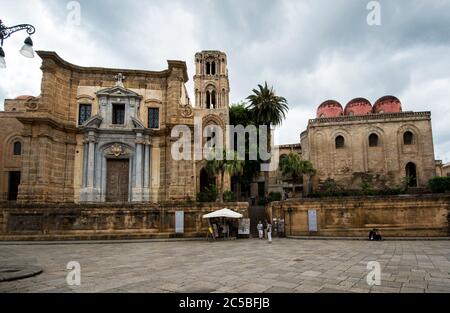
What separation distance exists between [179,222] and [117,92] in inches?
527

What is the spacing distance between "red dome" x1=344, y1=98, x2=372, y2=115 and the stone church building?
24.4 metres

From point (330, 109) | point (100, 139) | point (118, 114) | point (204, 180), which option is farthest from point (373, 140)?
point (100, 139)

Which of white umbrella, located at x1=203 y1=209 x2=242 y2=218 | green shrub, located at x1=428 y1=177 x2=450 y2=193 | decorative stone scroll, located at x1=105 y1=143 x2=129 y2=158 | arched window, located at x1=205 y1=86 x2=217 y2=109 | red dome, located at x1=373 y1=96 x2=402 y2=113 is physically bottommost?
white umbrella, located at x1=203 y1=209 x2=242 y2=218

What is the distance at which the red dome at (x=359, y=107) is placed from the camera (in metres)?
39.5

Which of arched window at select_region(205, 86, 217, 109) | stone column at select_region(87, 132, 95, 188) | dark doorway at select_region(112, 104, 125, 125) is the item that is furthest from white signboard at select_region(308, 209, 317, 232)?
arched window at select_region(205, 86, 217, 109)

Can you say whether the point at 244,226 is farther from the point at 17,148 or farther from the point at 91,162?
the point at 17,148

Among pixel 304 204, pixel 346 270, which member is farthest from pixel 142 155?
pixel 346 270

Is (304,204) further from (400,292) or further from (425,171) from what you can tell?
(425,171)

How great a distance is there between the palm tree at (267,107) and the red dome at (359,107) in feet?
30.7

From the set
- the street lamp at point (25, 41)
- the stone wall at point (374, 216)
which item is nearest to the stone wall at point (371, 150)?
the stone wall at point (374, 216)

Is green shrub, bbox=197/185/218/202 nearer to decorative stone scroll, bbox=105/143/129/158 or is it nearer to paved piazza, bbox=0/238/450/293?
decorative stone scroll, bbox=105/143/129/158

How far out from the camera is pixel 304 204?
22031mm

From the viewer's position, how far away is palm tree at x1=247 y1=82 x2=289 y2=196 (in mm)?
37156

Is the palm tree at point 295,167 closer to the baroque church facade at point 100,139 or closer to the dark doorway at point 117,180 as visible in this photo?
the baroque church facade at point 100,139
